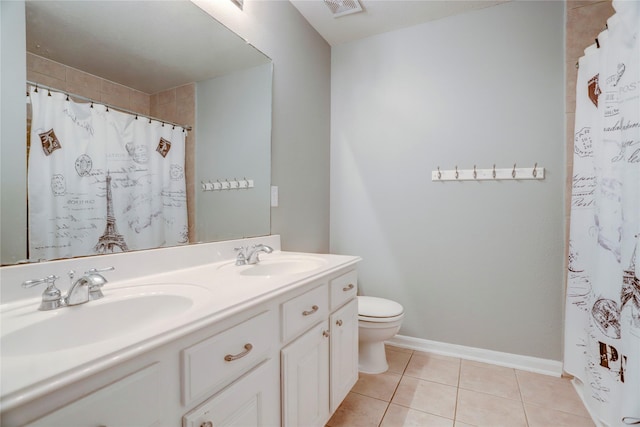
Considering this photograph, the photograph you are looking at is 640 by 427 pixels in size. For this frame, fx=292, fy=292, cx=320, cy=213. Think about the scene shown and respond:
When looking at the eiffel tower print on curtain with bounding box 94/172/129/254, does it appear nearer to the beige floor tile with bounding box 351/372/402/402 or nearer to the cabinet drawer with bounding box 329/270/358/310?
the cabinet drawer with bounding box 329/270/358/310

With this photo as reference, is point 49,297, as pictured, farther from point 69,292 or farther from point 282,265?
point 282,265

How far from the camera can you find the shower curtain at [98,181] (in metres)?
0.90

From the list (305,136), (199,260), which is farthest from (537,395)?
(305,136)

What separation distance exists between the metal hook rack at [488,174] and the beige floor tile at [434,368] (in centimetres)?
130

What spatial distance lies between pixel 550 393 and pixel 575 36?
2.15m

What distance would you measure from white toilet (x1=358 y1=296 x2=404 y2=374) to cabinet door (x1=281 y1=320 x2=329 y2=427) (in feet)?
1.93

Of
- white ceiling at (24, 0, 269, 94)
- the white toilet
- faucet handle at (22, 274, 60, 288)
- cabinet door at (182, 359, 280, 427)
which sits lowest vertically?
the white toilet

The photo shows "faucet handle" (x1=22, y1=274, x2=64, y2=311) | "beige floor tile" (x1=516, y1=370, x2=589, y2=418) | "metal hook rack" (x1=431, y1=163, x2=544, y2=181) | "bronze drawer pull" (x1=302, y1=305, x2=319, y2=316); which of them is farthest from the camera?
"metal hook rack" (x1=431, y1=163, x2=544, y2=181)

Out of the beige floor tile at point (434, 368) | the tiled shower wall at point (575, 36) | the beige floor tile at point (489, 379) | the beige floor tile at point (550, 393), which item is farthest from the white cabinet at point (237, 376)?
the tiled shower wall at point (575, 36)

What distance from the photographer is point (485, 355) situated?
2.05m

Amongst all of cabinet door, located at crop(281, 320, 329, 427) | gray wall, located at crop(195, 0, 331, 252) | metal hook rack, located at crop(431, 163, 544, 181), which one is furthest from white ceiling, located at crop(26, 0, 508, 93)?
metal hook rack, located at crop(431, 163, 544, 181)

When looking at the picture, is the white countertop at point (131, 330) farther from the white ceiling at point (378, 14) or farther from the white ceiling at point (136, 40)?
the white ceiling at point (378, 14)

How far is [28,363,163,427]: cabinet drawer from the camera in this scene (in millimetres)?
488

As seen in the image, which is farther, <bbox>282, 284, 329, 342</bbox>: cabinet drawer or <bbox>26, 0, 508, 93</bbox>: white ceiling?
<bbox>282, 284, 329, 342</bbox>: cabinet drawer
